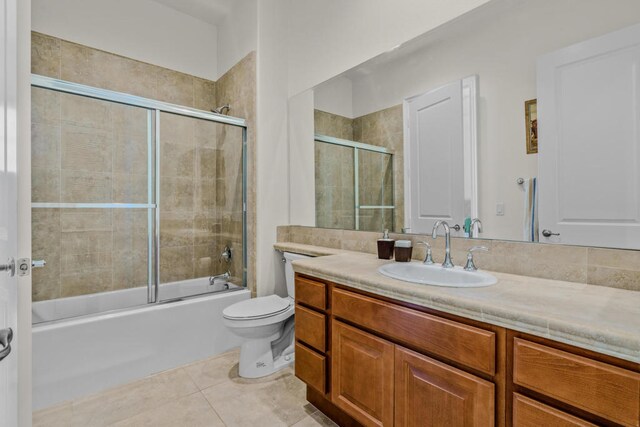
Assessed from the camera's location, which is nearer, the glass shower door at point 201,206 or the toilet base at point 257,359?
the toilet base at point 257,359

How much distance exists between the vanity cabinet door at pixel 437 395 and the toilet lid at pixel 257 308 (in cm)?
105

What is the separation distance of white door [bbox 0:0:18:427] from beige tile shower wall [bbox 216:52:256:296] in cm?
162

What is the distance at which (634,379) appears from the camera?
0.71 meters

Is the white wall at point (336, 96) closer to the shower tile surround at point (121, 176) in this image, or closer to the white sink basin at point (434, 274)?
the shower tile surround at point (121, 176)

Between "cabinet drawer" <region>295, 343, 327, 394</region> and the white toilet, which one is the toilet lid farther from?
"cabinet drawer" <region>295, 343, 327, 394</region>

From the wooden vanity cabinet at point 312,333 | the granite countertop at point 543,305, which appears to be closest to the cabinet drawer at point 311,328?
the wooden vanity cabinet at point 312,333

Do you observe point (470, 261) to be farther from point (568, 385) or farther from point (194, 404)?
point (194, 404)

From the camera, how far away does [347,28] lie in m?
2.18

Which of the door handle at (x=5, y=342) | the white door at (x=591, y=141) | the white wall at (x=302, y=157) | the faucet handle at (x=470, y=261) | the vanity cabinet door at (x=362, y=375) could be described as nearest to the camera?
the door handle at (x=5, y=342)

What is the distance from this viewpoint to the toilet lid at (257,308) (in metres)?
1.97

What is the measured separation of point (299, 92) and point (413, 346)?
2.19 metres

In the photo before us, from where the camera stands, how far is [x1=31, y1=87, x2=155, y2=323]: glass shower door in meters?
2.26

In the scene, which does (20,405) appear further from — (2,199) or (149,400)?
(2,199)

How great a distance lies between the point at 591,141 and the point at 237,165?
2413mm
